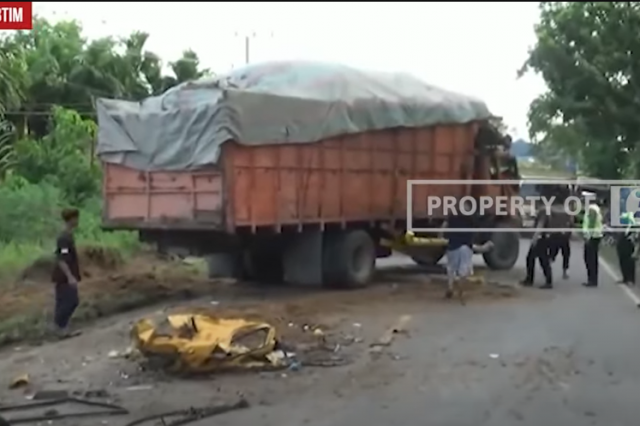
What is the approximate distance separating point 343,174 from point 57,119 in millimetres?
11939

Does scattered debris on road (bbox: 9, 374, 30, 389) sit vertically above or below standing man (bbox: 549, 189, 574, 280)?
below

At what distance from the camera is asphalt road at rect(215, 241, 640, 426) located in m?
8.77

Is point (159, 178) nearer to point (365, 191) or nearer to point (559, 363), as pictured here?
point (365, 191)

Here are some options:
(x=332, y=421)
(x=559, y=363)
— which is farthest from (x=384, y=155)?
(x=332, y=421)

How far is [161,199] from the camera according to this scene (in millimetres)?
16094

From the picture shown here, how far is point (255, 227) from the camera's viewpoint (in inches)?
622

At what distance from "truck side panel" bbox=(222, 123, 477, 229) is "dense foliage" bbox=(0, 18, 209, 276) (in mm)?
3539

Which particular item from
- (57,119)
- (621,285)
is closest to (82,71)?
(57,119)

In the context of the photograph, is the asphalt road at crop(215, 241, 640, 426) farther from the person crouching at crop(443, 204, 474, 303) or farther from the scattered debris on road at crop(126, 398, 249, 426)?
the person crouching at crop(443, 204, 474, 303)

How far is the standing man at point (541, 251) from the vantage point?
62.5 ft

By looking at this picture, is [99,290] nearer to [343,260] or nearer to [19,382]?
[343,260]

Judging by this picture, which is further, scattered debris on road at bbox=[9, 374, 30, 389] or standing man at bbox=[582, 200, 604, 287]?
standing man at bbox=[582, 200, 604, 287]

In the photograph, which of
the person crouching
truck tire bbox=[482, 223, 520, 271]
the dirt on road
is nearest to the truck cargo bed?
the dirt on road

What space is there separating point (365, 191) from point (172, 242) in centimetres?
369
